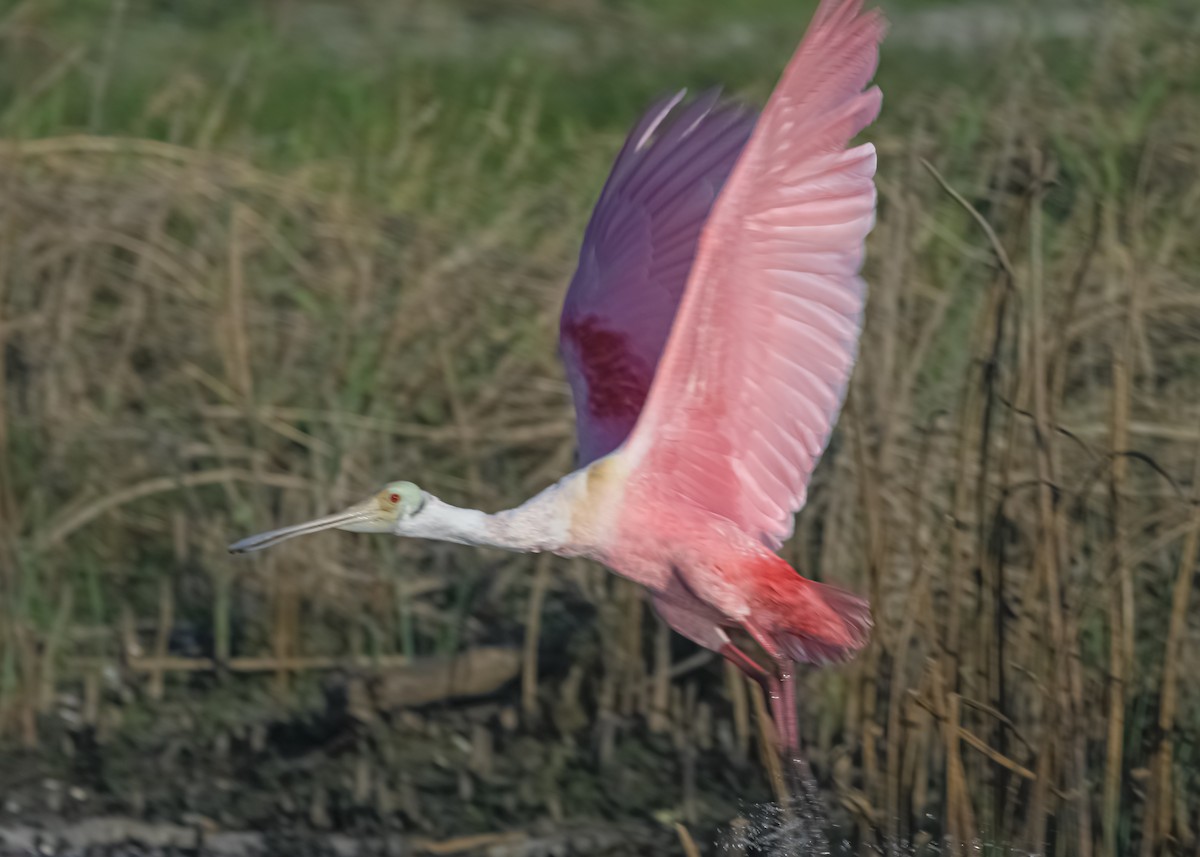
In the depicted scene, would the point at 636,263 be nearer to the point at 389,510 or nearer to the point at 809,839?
the point at 389,510

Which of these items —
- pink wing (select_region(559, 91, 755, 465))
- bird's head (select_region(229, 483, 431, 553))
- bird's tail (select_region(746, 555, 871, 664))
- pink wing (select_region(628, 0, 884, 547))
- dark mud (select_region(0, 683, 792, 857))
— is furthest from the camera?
dark mud (select_region(0, 683, 792, 857))

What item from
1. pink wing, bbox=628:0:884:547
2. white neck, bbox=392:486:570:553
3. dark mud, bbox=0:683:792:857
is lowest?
dark mud, bbox=0:683:792:857

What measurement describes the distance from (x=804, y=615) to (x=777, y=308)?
0.59 m

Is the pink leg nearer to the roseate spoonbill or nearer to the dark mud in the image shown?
the roseate spoonbill

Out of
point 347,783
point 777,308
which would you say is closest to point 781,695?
point 777,308

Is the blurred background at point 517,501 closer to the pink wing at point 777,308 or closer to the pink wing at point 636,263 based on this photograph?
the pink wing at point 777,308

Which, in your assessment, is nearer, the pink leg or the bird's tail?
the bird's tail

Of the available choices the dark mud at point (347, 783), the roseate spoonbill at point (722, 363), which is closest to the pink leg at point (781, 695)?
the roseate spoonbill at point (722, 363)

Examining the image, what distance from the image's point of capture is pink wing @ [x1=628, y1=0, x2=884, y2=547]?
3.86 metres

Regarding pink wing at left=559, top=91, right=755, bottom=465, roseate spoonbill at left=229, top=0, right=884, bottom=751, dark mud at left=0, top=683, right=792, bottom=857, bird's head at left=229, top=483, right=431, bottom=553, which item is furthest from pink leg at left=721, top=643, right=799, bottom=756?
dark mud at left=0, top=683, right=792, bottom=857

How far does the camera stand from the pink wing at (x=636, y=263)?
4477mm

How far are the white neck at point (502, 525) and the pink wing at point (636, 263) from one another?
0.49 meters

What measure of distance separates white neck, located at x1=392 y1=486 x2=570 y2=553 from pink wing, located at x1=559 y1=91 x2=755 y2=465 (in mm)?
489

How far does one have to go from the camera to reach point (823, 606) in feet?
13.8
